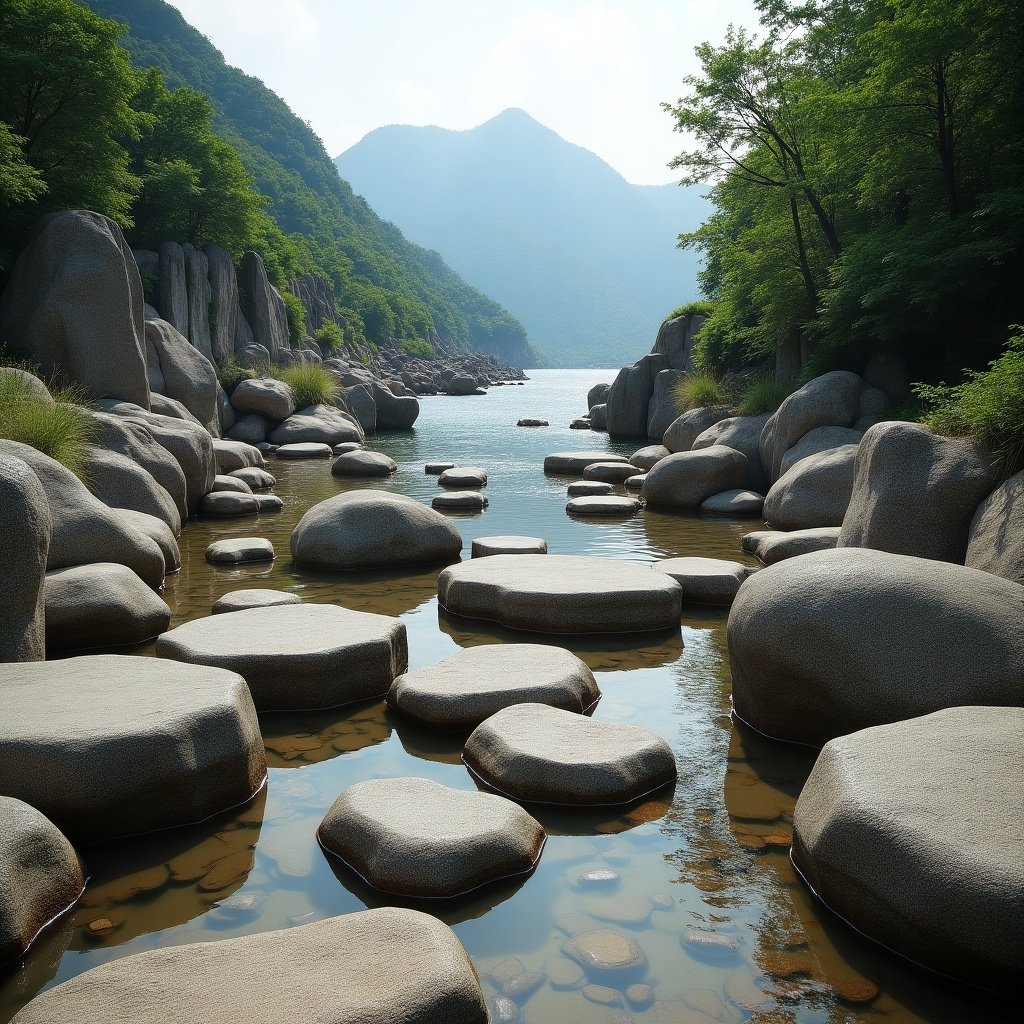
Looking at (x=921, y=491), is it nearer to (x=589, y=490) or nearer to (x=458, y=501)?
(x=458, y=501)

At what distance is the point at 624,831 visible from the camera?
4.25m

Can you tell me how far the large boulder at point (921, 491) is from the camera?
7.55m

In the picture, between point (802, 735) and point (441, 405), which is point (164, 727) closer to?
point (802, 735)

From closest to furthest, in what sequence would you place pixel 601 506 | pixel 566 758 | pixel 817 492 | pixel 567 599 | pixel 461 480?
pixel 566 758, pixel 567 599, pixel 817 492, pixel 601 506, pixel 461 480

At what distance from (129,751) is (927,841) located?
3330mm

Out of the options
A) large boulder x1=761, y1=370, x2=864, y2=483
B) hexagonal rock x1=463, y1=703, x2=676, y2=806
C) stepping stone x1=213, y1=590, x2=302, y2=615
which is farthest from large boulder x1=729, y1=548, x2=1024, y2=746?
large boulder x1=761, y1=370, x2=864, y2=483

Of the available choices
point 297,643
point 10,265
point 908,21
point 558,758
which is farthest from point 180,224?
point 558,758

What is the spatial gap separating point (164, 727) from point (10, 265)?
660 inches

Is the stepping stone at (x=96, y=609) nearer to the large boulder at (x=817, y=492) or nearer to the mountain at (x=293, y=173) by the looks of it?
the large boulder at (x=817, y=492)

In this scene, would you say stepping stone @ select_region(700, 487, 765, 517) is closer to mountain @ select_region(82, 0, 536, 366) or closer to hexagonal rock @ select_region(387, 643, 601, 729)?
hexagonal rock @ select_region(387, 643, 601, 729)

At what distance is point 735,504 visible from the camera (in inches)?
A: 562

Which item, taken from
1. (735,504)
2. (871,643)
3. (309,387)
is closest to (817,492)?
(735,504)

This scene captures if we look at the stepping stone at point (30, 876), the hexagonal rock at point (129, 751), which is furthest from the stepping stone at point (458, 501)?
the stepping stone at point (30, 876)

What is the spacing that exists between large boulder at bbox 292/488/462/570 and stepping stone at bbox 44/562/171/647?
8.97 feet
